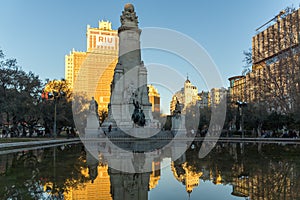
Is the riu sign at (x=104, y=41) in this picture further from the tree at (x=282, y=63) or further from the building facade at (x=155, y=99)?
the tree at (x=282, y=63)

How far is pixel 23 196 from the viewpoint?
593 centimetres

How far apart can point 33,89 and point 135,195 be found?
115ft

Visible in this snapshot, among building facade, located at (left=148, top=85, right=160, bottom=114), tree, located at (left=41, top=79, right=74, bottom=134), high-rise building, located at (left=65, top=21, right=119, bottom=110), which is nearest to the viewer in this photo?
tree, located at (left=41, top=79, right=74, bottom=134)

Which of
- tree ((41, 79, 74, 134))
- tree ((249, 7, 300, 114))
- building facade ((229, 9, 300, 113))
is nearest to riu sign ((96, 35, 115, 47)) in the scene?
tree ((41, 79, 74, 134))

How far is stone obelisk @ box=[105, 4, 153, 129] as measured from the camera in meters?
38.1

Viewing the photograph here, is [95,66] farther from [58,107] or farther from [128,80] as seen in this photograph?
[128,80]

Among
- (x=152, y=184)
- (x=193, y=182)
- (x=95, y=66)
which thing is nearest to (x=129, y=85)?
(x=193, y=182)

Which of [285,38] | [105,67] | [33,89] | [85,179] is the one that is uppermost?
[105,67]

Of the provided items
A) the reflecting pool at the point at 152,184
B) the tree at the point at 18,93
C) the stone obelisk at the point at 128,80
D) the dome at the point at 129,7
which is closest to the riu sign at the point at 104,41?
the dome at the point at 129,7

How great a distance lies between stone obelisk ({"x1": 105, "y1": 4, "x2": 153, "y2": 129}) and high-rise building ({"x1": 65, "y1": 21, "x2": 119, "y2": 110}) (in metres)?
56.9

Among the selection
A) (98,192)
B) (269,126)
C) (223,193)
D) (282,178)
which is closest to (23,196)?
(98,192)

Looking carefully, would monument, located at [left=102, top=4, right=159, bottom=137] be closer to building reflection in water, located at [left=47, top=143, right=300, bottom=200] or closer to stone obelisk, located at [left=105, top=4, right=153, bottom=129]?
stone obelisk, located at [left=105, top=4, right=153, bottom=129]

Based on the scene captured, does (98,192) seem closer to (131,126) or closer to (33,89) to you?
(131,126)

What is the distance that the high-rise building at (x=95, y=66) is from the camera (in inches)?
4245
